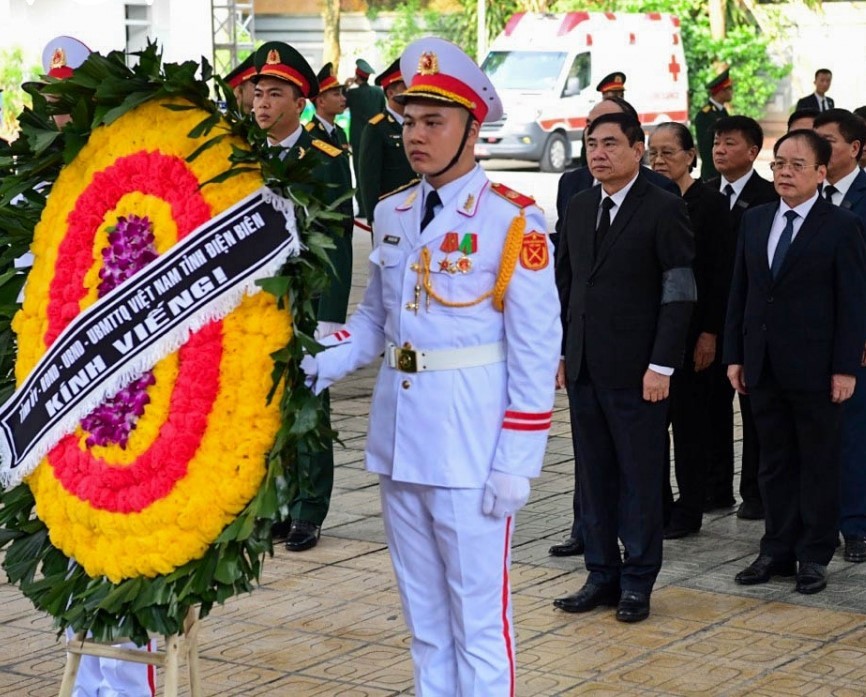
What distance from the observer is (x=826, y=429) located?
20.9 ft

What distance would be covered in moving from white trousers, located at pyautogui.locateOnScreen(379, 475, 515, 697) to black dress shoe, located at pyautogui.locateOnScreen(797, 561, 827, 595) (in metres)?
Answer: 2.28

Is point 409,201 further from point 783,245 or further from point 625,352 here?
point 783,245

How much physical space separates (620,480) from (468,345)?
199cm

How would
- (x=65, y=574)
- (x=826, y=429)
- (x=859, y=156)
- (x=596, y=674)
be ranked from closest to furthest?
1. (x=65, y=574)
2. (x=596, y=674)
3. (x=826, y=429)
4. (x=859, y=156)

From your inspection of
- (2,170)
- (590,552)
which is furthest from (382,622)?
(2,170)

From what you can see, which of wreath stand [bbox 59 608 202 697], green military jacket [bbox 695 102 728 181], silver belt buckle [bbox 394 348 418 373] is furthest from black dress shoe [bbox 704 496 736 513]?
green military jacket [bbox 695 102 728 181]

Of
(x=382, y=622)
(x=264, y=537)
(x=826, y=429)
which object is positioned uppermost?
(x=264, y=537)

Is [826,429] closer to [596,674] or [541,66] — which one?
[596,674]

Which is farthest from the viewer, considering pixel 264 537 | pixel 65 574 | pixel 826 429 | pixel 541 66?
pixel 541 66

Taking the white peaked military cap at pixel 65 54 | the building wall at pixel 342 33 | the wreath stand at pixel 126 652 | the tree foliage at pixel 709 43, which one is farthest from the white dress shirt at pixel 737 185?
the building wall at pixel 342 33

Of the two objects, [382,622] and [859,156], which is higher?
[859,156]

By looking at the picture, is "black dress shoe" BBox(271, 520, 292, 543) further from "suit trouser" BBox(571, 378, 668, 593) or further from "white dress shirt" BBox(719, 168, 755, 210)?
"white dress shirt" BBox(719, 168, 755, 210)

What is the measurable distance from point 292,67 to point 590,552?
2.27 metres

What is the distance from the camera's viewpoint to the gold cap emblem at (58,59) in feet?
17.6
